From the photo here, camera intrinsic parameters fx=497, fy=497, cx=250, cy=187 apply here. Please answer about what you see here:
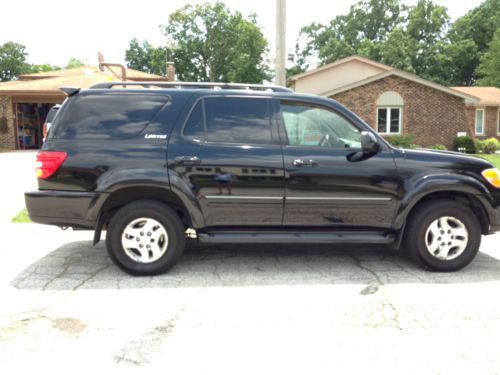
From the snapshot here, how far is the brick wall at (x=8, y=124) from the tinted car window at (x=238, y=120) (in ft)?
80.6

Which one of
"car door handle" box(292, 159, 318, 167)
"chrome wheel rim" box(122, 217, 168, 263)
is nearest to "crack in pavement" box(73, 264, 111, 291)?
"chrome wheel rim" box(122, 217, 168, 263)

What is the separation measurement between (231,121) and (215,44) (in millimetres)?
51698

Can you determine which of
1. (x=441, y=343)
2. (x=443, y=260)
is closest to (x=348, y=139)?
(x=443, y=260)

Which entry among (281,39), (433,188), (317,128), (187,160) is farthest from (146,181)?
(281,39)

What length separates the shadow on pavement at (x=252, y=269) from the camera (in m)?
5.01

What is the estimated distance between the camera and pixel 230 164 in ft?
16.6

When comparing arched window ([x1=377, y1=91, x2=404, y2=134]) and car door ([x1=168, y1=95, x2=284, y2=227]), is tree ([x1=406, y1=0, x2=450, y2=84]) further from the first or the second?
car door ([x1=168, y1=95, x2=284, y2=227])

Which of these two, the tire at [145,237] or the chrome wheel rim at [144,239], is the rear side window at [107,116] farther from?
the chrome wheel rim at [144,239]

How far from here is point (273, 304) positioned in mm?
4398

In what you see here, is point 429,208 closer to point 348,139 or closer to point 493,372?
point 348,139

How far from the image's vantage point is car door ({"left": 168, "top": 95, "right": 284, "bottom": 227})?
5.04m

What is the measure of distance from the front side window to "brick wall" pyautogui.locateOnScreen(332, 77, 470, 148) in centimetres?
2139

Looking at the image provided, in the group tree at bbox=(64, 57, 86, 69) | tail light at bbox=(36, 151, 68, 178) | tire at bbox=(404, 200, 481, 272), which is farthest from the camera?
tree at bbox=(64, 57, 86, 69)

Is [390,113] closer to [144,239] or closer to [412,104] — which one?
[412,104]
